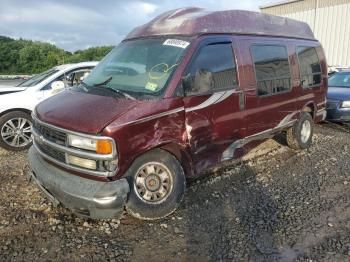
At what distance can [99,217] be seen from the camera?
3.87 meters

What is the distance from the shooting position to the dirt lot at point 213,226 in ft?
12.0

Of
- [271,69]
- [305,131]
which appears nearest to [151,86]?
[271,69]

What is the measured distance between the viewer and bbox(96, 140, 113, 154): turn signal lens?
3.68 meters

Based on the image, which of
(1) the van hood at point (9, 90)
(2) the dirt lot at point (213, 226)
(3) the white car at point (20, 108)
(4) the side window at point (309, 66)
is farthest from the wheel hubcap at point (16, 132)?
(4) the side window at point (309, 66)

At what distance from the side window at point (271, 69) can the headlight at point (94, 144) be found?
2.67 metres

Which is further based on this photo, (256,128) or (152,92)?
(256,128)

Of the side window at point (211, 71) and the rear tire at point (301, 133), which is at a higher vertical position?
the side window at point (211, 71)

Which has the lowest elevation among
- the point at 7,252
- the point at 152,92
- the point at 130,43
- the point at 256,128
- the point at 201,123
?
the point at 7,252

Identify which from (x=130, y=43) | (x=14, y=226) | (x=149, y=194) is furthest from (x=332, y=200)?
(x=14, y=226)

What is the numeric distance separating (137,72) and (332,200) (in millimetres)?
2997

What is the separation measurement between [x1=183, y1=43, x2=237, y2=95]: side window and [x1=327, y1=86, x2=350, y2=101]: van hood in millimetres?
5347

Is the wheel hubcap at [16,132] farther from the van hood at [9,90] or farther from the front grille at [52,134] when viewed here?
the front grille at [52,134]

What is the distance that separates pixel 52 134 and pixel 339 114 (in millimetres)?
7352

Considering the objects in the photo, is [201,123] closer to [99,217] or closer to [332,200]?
[99,217]
